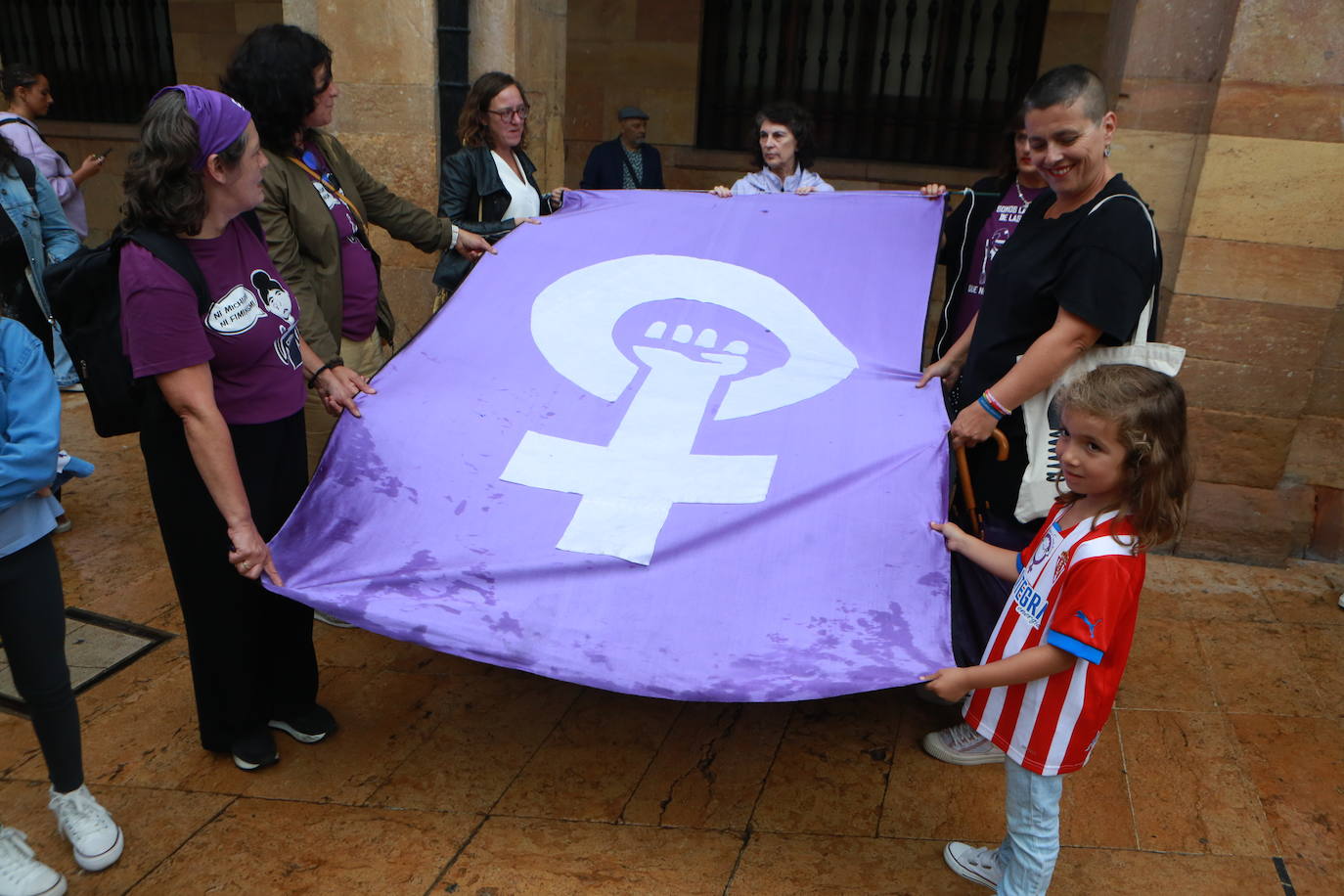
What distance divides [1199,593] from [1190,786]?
146 cm

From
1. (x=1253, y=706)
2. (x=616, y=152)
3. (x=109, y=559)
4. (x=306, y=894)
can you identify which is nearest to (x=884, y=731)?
(x=1253, y=706)

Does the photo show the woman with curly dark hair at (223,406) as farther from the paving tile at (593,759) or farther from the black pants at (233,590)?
the paving tile at (593,759)

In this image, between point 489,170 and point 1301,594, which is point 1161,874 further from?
point 489,170

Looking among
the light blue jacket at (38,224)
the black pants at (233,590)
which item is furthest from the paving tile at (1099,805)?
→ the light blue jacket at (38,224)

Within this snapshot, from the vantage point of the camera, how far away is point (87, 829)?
2443 mm

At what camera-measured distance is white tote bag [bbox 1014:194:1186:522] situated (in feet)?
7.91

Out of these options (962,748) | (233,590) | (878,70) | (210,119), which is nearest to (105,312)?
(210,119)

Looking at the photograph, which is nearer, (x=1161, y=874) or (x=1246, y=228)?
(x=1161, y=874)

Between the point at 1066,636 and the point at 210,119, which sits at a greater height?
the point at 210,119

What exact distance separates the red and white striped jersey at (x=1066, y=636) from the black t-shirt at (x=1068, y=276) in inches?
21.3

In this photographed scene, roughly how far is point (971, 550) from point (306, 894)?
173cm

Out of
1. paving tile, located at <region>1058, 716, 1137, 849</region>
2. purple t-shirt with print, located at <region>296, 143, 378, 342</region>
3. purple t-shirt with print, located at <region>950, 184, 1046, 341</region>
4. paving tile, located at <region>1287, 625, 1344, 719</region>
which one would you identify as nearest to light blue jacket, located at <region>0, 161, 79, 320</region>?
purple t-shirt with print, located at <region>296, 143, 378, 342</region>

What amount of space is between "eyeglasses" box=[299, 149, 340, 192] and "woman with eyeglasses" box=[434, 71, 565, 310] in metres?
0.74

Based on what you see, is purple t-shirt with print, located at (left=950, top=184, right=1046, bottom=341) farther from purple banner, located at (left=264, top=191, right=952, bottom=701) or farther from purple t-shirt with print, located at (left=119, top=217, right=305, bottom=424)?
purple t-shirt with print, located at (left=119, top=217, right=305, bottom=424)
